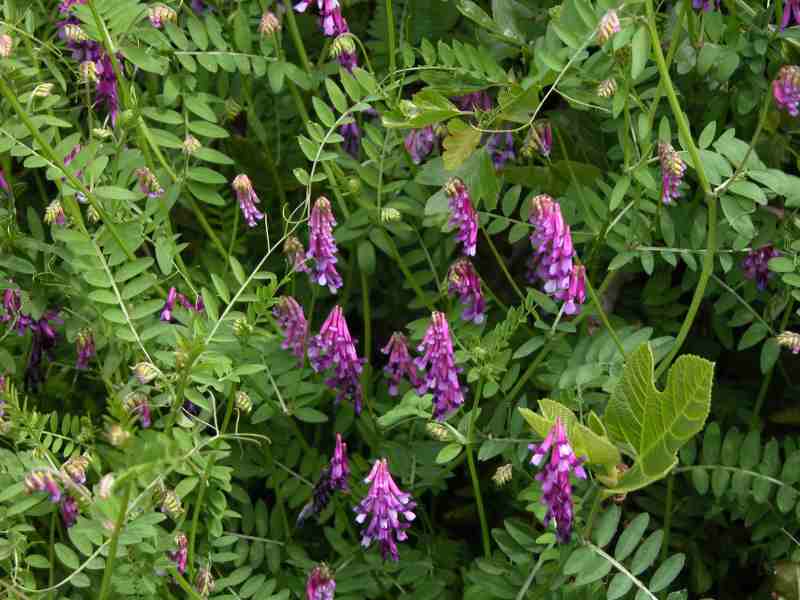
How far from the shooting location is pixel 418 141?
87.2 inches

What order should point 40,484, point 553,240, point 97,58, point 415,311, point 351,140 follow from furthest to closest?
point 415,311 < point 351,140 < point 97,58 < point 553,240 < point 40,484

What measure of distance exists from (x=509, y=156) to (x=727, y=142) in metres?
0.40

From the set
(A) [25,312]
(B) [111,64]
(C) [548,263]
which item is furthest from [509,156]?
(A) [25,312]

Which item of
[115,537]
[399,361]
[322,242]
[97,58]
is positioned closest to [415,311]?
[399,361]

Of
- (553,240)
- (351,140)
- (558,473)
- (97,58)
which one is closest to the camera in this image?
(558,473)

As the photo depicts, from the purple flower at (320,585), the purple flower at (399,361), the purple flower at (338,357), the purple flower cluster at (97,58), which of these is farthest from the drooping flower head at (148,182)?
the purple flower at (320,585)

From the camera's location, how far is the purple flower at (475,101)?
2246 millimetres

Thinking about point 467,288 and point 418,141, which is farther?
point 418,141

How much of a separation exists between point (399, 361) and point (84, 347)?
539mm

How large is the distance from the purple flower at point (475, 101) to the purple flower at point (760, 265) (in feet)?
1.78

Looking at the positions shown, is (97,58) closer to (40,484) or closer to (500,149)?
(500,149)

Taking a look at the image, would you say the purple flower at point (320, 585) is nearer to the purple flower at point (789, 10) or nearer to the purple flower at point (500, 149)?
the purple flower at point (500, 149)

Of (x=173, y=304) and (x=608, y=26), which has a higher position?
(x=608, y=26)

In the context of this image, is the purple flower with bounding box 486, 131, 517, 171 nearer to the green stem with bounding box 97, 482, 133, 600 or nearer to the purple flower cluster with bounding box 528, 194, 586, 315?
the purple flower cluster with bounding box 528, 194, 586, 315
